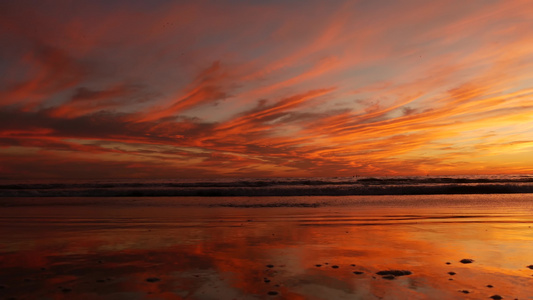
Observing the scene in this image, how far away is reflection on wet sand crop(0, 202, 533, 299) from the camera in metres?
4.60

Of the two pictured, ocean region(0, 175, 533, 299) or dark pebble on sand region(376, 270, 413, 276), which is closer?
ocean region(0, 175, 533, 299)

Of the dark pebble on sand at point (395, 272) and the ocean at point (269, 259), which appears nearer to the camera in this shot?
the ocean at point (269, 259)

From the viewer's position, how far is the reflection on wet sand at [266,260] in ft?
15.1

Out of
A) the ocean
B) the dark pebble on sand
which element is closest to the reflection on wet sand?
the ocean

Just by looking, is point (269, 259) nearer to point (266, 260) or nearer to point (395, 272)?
point (266, 260)

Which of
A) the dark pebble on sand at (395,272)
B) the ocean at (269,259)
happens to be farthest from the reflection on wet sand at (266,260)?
the dark pebble on sand at (395,272)

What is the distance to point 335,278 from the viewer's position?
5.17 m

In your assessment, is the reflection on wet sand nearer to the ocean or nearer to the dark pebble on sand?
the ocean

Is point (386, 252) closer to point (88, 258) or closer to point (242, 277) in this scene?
point (242, 277)

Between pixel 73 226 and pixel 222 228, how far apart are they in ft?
14.4

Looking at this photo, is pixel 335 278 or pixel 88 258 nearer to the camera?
pixel 335 278

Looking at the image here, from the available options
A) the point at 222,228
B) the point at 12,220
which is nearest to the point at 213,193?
the point at 12,220

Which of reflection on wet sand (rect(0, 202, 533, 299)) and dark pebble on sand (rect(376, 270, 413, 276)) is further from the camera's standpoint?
dark pebble on sand (rect(376, 270, 413, 276))

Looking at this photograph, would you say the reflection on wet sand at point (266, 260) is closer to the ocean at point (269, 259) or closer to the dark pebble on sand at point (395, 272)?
the ocean at point (269, 259)
